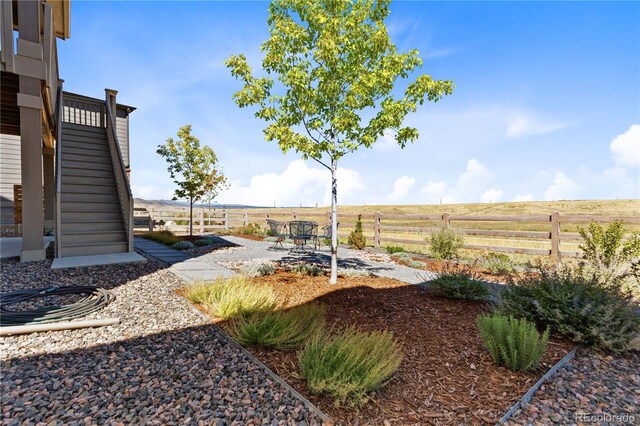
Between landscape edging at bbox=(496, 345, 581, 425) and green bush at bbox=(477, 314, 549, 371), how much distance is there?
0.11m

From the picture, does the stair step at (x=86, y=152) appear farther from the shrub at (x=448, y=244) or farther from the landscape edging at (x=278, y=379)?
the shrub at (x=448, y=244)

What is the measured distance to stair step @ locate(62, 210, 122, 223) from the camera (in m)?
6.77

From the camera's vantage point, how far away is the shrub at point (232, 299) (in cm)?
346

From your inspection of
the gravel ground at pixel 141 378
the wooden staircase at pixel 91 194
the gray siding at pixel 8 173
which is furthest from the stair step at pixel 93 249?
the gray siding at pixel 8 173

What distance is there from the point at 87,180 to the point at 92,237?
1.70 m

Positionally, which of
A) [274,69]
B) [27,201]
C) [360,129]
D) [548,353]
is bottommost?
[548,353]

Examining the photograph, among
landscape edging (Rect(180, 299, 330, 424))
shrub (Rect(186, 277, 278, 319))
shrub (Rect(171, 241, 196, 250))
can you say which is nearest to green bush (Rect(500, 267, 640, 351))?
landscape edging (Rect(180, 299, 330, 424))

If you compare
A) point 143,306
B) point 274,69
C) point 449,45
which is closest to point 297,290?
point 143,306

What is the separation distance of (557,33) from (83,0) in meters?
9.21

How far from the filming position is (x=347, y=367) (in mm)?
2150

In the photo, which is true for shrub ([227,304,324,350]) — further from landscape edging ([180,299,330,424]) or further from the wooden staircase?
the wooden staircase

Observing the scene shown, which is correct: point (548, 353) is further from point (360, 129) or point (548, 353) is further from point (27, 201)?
point (27, 201)

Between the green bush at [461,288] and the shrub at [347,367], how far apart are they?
240cm

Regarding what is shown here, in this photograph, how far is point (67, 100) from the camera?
343 inches
